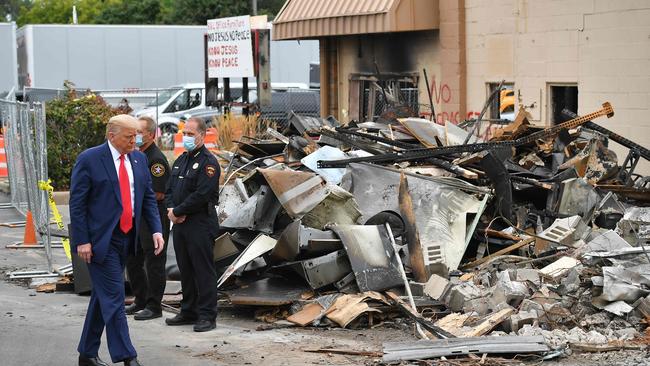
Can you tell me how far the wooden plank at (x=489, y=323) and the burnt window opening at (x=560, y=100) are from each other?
8.45 metres

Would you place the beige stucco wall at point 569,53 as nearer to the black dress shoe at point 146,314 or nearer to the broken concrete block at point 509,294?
the broken concrete block at point 509,294

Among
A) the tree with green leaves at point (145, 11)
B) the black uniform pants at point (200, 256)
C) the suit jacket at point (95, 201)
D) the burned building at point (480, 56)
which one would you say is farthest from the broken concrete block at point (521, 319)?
the tree with green leaves at point (145, 11)

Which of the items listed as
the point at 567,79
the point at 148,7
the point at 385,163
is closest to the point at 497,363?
the point at 385,163

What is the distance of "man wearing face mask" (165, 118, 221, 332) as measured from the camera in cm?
868

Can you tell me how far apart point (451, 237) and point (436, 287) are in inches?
38.3

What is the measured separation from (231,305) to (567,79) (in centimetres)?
811

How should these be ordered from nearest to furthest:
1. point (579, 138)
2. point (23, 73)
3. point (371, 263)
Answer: point (371, 263), point (579, 138), point (23, 73)

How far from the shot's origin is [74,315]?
9539 millimetres

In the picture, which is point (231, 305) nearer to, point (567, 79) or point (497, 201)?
point (497, 201)

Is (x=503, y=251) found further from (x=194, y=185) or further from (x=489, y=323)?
(x=194, y=185)

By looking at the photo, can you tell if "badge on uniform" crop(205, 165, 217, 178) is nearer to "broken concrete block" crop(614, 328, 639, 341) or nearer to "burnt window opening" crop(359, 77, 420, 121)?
"broken concrete block" crop(614, 328, 639, 341)

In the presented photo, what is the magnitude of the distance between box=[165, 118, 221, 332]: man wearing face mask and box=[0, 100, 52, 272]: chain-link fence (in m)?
3.43

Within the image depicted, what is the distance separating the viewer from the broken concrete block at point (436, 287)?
9.18 meters

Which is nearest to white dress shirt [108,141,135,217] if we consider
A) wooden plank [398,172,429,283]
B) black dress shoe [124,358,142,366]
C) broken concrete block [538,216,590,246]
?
black dress shoe [124,358,142,366]
